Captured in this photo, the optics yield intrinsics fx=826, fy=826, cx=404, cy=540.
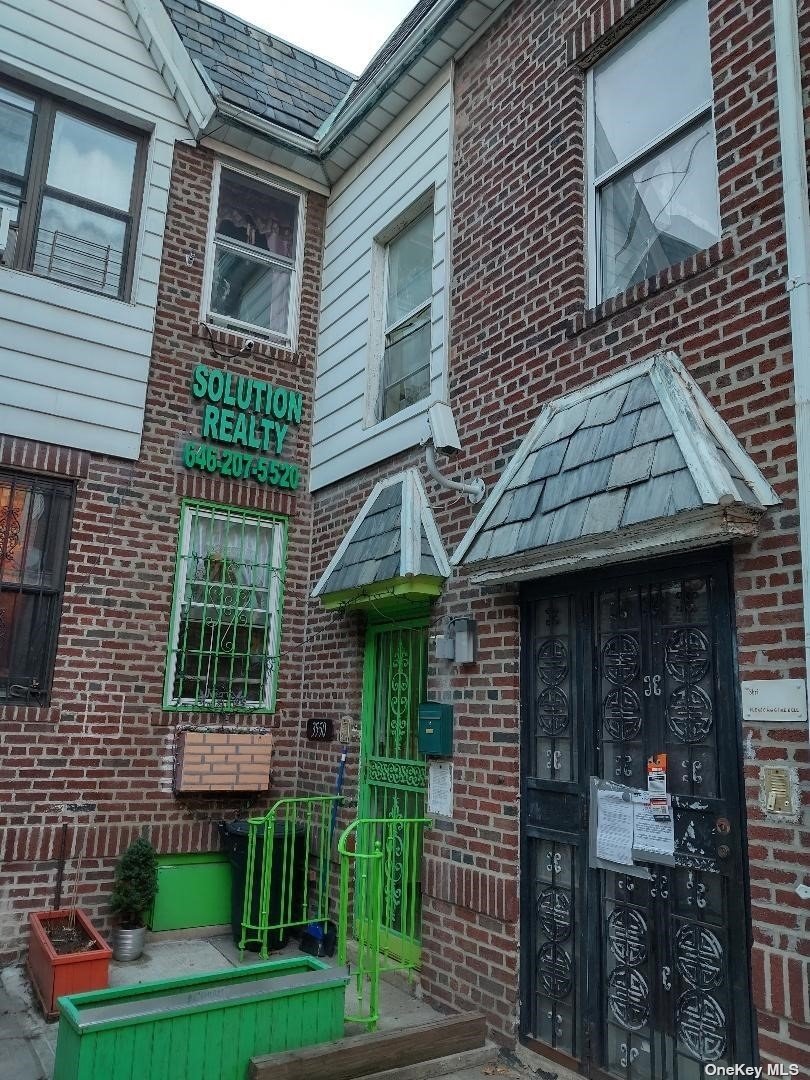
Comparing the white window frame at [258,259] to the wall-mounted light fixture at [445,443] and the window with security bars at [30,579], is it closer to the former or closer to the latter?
the window with security bars at [30,579]

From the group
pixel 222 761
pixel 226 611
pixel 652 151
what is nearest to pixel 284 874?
pixel 222 761

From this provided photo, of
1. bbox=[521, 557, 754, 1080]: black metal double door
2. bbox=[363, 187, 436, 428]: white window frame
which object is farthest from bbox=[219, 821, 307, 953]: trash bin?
bbox=[363, 187, 436, 428]: white window frame

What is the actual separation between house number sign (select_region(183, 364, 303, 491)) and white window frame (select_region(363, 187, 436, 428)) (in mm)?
982

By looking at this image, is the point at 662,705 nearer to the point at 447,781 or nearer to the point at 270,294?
the point at 447,781

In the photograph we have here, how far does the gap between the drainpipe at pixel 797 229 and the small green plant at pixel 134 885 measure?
4829 mm

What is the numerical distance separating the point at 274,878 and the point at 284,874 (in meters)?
0.18

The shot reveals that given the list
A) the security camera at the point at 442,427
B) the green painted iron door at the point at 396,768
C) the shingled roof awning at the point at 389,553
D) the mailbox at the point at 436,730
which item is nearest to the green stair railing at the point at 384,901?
the green painted iron door at the point at 396,768

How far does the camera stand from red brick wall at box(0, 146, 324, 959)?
5.96m

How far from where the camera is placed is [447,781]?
17.3ft

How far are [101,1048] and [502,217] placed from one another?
5.31 m

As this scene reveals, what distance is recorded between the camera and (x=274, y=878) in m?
6.15

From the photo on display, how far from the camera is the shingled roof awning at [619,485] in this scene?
3.53 meters

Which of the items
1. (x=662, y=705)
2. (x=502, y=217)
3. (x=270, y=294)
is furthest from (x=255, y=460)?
(x=662, y=705)

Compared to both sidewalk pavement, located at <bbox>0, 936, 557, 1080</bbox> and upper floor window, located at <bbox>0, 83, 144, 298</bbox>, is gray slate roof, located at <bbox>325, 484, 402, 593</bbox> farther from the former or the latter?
upper floor window, located at <bbox>0, 83, 144, 298</bbox>
